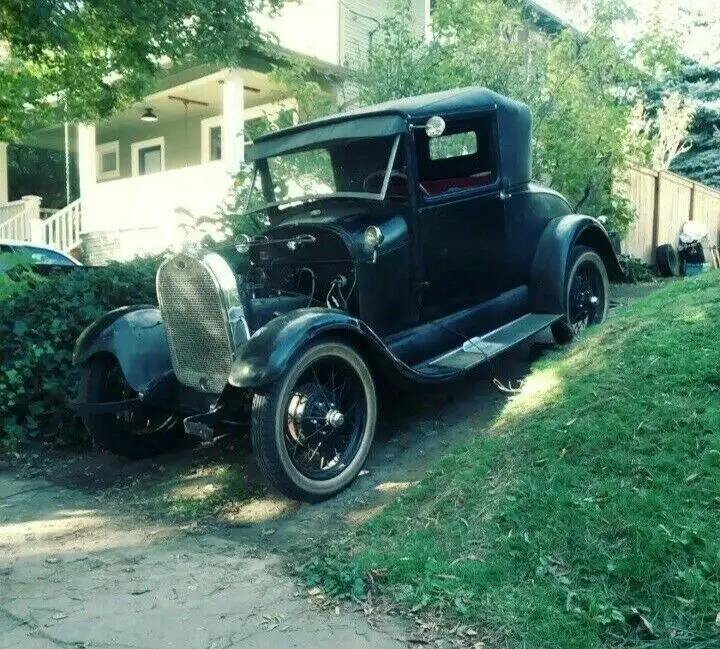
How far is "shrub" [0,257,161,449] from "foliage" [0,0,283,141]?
Result: 9.57ft

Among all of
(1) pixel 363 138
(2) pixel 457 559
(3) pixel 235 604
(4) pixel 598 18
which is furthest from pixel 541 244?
(4) pixel 598 18

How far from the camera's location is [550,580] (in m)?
2.88

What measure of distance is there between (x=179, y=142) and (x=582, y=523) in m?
17.2

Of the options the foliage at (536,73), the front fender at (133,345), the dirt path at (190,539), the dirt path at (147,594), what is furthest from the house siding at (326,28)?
the dirt path at (147,594)

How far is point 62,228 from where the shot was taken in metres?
17.0

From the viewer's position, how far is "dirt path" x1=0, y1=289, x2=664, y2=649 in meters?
2.92

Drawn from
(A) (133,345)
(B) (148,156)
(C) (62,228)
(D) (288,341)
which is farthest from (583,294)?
(B) (148,156)

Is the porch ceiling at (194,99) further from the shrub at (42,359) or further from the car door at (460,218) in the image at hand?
the shrub at (42,359)

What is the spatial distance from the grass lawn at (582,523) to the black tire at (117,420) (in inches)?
81.8

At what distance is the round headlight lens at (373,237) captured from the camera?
192 inches

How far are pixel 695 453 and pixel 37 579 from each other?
3.00m

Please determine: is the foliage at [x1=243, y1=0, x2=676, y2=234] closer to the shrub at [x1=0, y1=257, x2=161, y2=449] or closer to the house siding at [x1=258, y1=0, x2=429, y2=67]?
the house siding at [x1=258, y1=0, x2=429, y2=67]

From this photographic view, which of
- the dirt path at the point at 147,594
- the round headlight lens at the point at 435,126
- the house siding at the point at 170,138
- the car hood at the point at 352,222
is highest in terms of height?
the house siding at the point at 170,138

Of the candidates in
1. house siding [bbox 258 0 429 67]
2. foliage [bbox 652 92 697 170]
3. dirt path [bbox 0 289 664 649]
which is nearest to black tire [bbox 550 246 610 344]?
dirt path [bbox 0 289 664 649]
